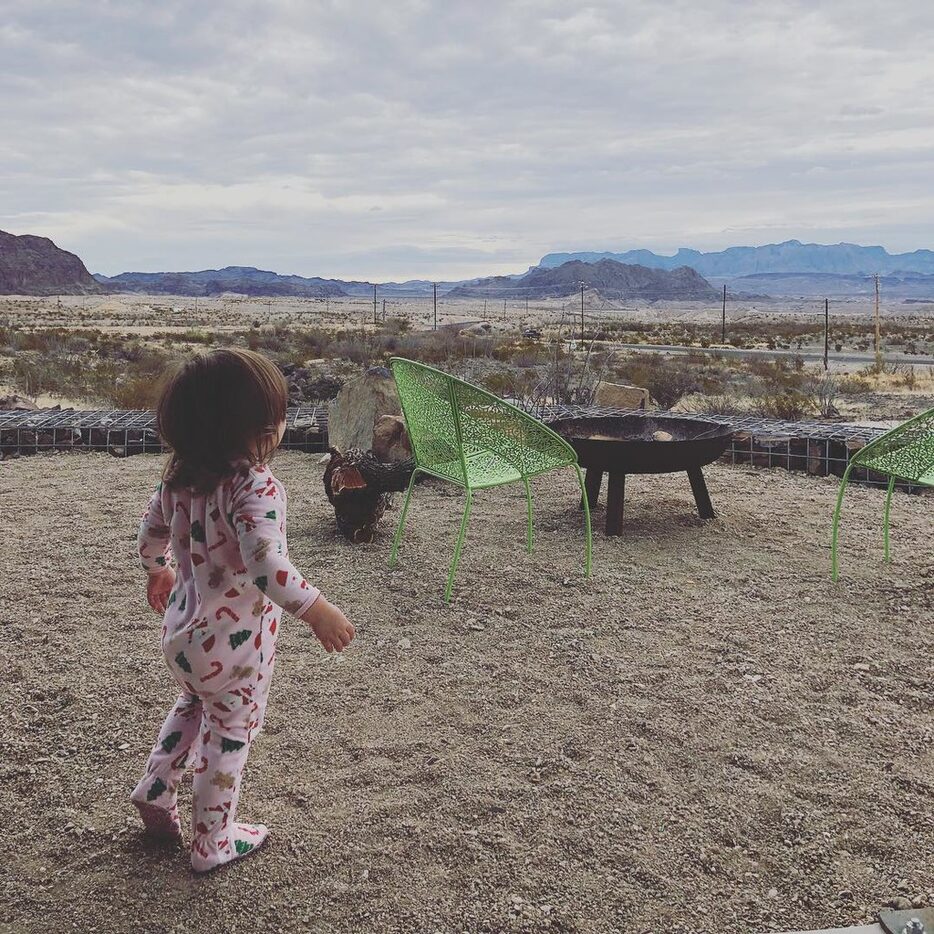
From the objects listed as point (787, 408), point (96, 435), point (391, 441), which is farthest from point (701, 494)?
point (787, 408)

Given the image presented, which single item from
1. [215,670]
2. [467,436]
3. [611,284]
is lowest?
[215,670]

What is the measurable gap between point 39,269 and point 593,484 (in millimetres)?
126519

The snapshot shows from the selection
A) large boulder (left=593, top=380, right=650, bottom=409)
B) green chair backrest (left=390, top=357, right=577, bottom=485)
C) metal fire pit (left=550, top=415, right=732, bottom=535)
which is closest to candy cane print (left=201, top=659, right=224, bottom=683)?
green chair backrest (left=390, top=357, right=577, bottom=485)

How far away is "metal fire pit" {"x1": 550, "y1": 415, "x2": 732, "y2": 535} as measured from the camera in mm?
5223

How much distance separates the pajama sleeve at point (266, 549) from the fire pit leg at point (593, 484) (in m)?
3.96

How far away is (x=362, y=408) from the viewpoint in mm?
7555

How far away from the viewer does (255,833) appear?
2508mm

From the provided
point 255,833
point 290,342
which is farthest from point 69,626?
point 290,342

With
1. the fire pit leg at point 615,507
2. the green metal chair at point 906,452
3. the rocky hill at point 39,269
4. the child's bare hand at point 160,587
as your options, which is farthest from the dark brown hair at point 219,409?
the rocky hill at point 39,269

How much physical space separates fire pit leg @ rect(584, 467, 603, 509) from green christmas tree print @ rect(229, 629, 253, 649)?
3.89 metres

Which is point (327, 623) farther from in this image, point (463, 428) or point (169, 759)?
point (463, 428)

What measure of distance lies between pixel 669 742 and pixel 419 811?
2.90 ft

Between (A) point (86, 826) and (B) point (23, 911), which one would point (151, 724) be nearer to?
(A) point (86, 826)

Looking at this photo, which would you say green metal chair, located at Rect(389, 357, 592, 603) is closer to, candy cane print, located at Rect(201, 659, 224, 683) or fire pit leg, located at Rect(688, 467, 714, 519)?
fire pit leg, located at Rect(688, 467, 714, 519)
